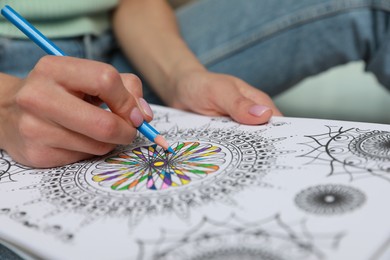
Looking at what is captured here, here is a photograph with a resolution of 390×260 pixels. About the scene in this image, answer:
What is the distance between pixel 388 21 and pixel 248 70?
0.60 feet

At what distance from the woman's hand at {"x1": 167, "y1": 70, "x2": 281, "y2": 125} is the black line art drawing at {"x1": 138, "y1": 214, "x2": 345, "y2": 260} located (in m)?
0.17

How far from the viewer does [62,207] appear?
1.05 feet

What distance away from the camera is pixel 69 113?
0.35 meters

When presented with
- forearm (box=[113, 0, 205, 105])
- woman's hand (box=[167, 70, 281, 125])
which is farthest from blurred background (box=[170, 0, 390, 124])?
woman's hand (box=[167, 70, 281, 125])

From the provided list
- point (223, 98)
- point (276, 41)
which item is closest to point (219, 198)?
point (223, 98)

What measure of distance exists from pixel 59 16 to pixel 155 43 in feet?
0.42

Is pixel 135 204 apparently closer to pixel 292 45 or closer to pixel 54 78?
pixel 54 78

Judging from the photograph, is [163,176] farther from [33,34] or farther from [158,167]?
[33,34]

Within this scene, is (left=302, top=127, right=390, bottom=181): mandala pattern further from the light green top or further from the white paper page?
the light green top

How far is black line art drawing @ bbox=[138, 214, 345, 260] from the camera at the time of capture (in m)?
0.25

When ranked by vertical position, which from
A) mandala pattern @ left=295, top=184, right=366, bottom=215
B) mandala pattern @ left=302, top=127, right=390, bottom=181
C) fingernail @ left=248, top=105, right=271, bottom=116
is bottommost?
mandala pattern @ left=295, top=184, right=366, bottom=215

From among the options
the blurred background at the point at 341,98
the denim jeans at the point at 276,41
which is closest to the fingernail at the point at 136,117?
the denim jeans at the point at 276,41

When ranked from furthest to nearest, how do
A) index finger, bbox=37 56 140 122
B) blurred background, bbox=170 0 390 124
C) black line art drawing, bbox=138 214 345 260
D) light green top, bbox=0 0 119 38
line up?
1. blurred background, bbox=170 0 390 124
2. light green top, bbox=0 0 119 38
3. index finger, bbox=37 56 140 122
4. black line art drawing, bbox=138 214 345 260

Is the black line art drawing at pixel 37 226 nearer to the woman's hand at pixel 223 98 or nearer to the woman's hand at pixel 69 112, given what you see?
the woman's hand at pixel 69 112
